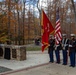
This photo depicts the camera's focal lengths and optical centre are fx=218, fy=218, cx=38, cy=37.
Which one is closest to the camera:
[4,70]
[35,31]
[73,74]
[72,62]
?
[73,74]

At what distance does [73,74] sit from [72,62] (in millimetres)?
2034

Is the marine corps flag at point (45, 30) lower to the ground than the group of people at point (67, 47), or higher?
higher

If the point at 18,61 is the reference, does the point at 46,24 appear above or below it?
above

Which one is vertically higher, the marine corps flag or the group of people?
the marine corps flag

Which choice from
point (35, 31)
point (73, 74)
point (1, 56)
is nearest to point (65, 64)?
point (73, 74)

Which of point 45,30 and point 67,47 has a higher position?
point 45,30

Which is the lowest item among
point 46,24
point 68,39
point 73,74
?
point 73,74

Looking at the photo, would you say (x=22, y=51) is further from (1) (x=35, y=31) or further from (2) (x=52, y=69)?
(1) (x=35, y=31)

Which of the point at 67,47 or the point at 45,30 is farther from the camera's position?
the point at 67,47

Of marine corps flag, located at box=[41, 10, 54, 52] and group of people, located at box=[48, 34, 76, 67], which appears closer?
marine corps flag, located at box=[41, 10, 54, 52]

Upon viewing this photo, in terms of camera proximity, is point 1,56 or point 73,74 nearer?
point 73,74

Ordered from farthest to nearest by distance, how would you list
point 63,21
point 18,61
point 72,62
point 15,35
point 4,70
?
point 63,21
point 15,35
point 18,61
point 72,62
point 4,70

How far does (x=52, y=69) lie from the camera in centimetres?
1079

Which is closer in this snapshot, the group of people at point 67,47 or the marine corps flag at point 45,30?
the marine corps flag at point 45,30
